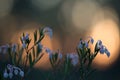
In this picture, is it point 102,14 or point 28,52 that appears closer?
point 28,52

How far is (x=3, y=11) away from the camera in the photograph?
2633 cm

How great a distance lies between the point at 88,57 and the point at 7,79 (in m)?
0.59

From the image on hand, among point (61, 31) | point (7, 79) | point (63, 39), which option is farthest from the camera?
point (61, 31)

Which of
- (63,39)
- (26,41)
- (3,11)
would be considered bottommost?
(26,41)

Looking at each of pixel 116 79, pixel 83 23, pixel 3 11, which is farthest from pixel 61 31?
pixel 116 79

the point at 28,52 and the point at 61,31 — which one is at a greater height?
the point at 61,31

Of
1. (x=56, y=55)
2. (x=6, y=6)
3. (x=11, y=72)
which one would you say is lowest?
(x=11, y=72)

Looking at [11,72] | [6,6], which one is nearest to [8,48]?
[11,72]

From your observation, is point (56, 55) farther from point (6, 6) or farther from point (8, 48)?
point (6, 6)

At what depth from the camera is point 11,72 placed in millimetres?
4035

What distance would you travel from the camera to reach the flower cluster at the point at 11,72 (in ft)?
13.1

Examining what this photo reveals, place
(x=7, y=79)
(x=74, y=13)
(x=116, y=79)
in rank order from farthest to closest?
(x=74, y=13) < (x=116, y=79) < (x=7, y=79)

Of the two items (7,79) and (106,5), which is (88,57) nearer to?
(7,79)

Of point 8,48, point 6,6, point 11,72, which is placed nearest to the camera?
point 11,72
